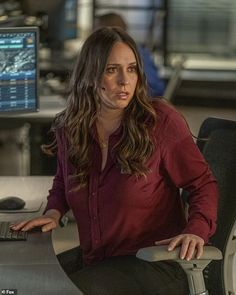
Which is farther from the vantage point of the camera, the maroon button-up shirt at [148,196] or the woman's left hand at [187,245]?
the maroon button-up shirt at [148,196]

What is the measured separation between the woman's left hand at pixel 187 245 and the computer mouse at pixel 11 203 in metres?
0.77

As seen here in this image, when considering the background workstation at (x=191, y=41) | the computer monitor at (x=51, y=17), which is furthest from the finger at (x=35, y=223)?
the background workstation at (x=191, y=41)

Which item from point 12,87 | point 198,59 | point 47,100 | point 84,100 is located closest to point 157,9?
point 198,59

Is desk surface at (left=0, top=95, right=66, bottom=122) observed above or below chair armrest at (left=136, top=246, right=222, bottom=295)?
below

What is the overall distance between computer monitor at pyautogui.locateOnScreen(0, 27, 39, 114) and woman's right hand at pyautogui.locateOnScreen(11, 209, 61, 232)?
3.41 ft

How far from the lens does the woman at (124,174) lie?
2.17 metres

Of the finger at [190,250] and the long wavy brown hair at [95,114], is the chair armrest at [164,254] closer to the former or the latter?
the finger at [190,250]

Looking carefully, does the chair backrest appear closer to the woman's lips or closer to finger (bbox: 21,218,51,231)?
the woman's lips

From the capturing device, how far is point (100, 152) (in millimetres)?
2307

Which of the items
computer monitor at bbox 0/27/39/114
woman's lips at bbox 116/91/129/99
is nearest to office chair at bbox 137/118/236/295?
woman's lips at bbox 116/91/129/99

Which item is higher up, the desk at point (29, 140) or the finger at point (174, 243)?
the finger at point (174, 243)

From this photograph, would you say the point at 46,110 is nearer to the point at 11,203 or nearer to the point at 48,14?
the point at 48,14

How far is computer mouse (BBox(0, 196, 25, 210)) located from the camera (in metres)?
2.60

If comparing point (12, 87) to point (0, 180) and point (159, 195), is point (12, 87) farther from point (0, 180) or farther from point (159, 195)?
point (159, 195)
